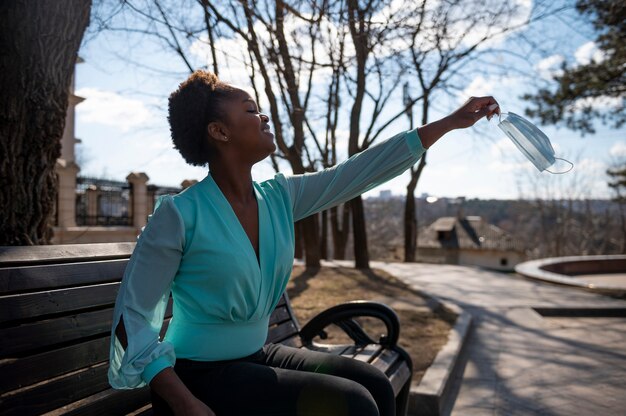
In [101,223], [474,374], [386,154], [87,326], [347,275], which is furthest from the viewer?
[101,223]

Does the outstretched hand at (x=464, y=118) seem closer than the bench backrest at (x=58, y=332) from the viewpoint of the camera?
No

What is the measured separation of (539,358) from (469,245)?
54.9 m

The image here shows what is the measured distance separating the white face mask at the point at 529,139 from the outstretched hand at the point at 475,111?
93mm

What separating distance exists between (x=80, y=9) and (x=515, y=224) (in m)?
76.4

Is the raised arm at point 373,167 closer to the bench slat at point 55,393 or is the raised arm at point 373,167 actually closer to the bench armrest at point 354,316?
the bench armrest at point 354,316

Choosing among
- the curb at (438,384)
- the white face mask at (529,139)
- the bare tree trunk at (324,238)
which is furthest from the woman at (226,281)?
the bare tree trunk at (324,238)

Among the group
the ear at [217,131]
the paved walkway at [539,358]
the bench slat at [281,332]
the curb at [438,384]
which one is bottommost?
the paved walkway at [539,358]

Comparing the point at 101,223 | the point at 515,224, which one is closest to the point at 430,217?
the point at 515,224

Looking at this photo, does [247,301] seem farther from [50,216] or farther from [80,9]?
[80,9]

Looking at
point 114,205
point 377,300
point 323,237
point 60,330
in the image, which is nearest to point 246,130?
point 60,330

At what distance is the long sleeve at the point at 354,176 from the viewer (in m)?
2.14

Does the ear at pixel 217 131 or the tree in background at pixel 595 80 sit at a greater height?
the tree in background at pixel 595 80

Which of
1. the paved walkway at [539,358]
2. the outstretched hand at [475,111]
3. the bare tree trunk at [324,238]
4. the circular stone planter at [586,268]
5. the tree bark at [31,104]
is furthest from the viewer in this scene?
the bare tree trunk at [324,238]

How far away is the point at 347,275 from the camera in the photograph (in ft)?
34.0
